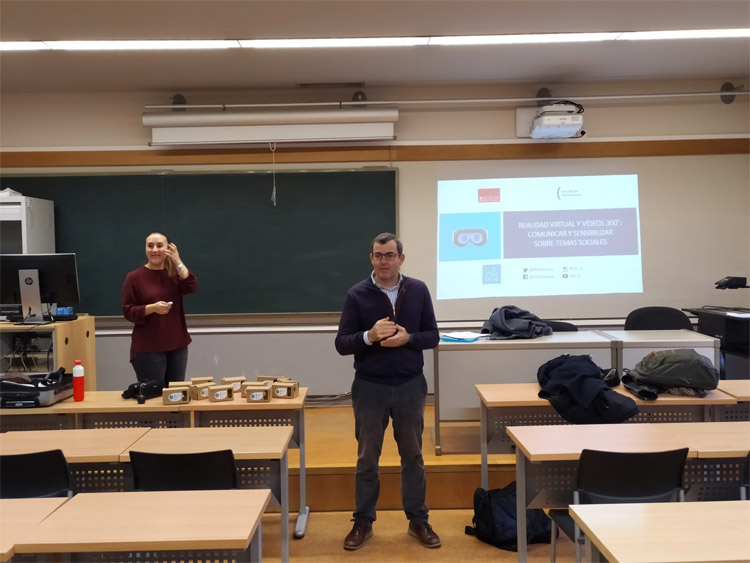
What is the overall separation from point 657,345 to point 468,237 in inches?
83.9

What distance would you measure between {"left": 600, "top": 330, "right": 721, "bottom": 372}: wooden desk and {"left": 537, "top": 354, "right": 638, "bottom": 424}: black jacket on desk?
2.96ft

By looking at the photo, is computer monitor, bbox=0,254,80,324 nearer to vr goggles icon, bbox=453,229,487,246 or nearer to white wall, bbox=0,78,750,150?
white wall, bbox=0,78,750,150

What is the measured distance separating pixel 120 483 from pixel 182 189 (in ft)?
11.4

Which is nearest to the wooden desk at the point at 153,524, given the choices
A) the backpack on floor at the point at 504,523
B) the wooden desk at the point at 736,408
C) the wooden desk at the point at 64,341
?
the backpack on floor at the point at 504,523

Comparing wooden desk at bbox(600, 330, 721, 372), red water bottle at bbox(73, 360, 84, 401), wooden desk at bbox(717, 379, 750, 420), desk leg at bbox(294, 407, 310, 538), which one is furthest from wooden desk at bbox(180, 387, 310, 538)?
wooden desk at bbox(717, 379, 750, 420)

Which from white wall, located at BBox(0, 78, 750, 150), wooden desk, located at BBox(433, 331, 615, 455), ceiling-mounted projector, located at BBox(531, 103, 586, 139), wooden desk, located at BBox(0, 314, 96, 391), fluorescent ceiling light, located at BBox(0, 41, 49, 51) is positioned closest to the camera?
wooden desk, located at BBox(433, 331, 615, 455)

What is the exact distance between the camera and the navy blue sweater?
297 centimetres

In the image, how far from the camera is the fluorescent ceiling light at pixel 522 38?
13.6ft

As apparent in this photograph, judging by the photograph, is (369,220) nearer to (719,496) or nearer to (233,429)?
(233,429)

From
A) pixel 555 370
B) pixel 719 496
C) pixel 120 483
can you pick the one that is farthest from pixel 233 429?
pixel 719 496

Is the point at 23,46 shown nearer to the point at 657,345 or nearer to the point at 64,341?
the point at 64,341

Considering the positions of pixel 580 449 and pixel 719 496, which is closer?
pixel 580 449

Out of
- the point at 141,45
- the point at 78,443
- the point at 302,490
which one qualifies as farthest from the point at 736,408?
the point at 141,45

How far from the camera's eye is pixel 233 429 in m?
2.66
